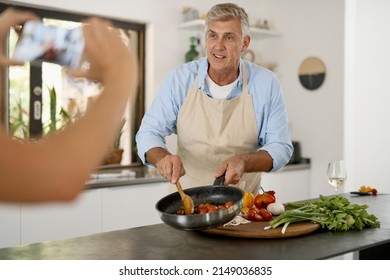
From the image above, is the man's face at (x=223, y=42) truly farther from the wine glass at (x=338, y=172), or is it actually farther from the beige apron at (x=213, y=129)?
the wine glass at (x=338, y=172)

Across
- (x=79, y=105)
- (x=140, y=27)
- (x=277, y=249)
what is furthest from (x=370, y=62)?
(x=277, y=249)

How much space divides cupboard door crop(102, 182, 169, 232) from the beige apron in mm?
919

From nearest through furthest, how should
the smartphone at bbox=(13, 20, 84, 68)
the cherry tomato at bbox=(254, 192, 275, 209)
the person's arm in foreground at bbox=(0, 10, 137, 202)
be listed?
the person's arm in foreground at bbox=(0, 10, 137, 202), the smartphone at bbox=(13, 20, 84, 68), the cherry tomato at bbox=(254, 192, 275, 209)

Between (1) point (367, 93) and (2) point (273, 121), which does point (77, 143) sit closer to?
(2) point (273, 121)

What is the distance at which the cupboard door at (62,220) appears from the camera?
278cm

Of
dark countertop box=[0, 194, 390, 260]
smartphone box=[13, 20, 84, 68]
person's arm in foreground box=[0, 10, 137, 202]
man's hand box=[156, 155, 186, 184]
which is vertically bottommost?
dark countertop box=[0, 194, 390, 260]

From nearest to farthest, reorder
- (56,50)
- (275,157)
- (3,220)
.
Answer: (56,50)
(275,157)
(3,220)

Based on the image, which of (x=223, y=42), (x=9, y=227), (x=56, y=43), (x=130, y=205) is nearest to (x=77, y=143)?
(x=56, y=43)

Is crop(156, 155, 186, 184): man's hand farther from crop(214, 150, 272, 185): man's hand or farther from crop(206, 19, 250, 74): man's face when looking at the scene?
crop(206, 19, 250, 74): man's face

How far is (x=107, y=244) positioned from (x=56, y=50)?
90 cm

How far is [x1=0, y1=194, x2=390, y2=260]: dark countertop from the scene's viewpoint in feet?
4.71

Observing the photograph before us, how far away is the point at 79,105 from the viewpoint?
364 cm

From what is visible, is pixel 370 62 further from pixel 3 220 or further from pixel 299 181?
Result: pixel 3 220

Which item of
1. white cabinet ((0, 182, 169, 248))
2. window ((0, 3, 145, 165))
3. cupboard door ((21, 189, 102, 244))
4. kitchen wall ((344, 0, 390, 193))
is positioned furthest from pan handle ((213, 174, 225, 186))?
kitchen wall ((344, 0, 390, 193))
